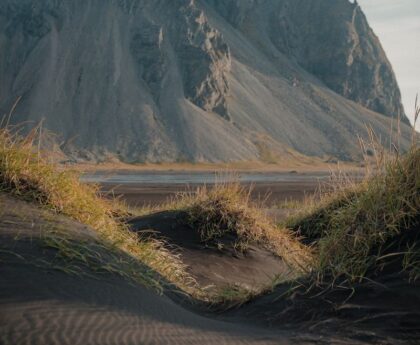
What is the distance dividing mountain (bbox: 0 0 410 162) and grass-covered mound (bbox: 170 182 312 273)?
71.1 m

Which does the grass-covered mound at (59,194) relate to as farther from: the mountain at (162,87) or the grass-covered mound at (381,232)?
the mountain at (162,87)

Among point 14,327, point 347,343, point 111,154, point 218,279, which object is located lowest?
point 111,154

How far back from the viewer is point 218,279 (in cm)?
→ 917

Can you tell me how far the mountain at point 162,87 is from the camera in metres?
96.3

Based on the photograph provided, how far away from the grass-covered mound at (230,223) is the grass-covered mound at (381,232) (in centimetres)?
410

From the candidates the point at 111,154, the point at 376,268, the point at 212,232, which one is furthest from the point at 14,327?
the point at 111,154

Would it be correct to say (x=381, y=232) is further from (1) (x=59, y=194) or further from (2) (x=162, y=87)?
(2) (x=162, y=87)

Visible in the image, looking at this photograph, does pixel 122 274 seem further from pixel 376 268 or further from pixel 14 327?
pixel 376 268

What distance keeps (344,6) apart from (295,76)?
32.4m

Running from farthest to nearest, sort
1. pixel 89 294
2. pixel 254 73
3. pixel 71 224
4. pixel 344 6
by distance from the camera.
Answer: pixel 344 6, pixel 254 73, pixel 71 224, pixel 89 294

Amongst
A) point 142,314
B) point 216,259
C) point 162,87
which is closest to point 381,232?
point 142,314

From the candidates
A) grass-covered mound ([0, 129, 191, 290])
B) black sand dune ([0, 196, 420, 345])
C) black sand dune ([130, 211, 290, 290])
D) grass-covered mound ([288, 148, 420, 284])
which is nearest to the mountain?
black sand dune ([130, 211, 290, 290])

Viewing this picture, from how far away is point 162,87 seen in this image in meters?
107

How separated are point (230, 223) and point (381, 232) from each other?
4.72 m
